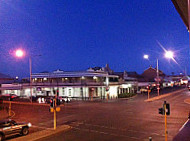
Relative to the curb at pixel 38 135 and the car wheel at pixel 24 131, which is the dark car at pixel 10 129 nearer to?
the car wheel at pixel 24 131

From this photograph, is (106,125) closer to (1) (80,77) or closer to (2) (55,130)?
(2) (55,130)

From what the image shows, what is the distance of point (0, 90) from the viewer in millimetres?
61656

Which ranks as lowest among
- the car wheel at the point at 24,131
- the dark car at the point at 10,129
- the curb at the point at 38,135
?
the curb at the point at 38,135

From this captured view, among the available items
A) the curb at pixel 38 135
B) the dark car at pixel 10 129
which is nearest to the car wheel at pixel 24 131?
the dark car at pixel 10 129

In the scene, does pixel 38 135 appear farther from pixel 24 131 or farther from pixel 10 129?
pixel 10 129

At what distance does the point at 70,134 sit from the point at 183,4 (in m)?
11.3

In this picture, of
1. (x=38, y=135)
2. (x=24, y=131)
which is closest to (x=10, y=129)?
(x=24, y=131)

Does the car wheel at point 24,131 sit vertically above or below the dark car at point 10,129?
below

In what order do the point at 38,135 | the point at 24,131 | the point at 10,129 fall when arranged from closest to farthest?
1. the point at 10,129
2. the point at 38,135
3. the point at 24,131

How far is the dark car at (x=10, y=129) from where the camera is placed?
13617mm

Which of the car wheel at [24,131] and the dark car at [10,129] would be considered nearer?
the dark car at [10,129]

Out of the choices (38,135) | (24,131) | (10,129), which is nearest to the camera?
(10,129)

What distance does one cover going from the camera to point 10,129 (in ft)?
46.2

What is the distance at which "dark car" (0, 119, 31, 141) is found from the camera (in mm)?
13617
